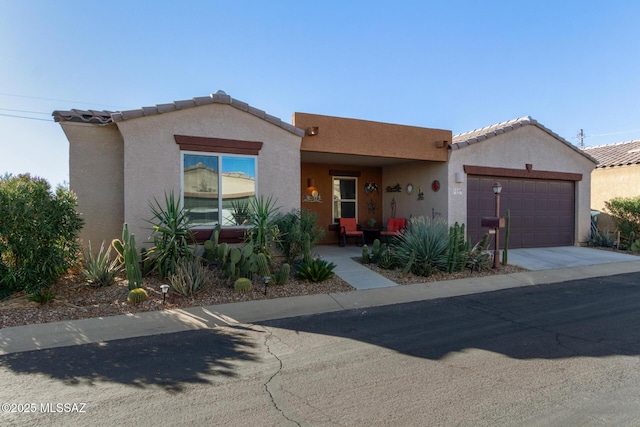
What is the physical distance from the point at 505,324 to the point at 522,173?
29.9ft

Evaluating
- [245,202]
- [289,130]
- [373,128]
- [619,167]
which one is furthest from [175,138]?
[619,167]

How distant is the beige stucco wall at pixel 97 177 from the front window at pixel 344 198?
24.7 ft

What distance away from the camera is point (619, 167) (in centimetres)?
1658

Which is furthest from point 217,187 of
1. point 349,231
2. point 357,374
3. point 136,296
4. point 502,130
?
point 502,130

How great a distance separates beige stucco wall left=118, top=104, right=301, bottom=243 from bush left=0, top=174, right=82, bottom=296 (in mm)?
1432

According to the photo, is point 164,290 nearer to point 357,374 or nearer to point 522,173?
point 357,374

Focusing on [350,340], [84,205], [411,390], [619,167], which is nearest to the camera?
[411,390]

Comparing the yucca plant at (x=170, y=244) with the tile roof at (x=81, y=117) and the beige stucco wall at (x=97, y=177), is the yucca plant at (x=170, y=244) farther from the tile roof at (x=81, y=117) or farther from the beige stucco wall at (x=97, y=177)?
the tile roof at (x=81, y=117)

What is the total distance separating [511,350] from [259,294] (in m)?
4.43

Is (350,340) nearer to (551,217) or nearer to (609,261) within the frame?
(609,261)

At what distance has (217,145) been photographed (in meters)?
8.91

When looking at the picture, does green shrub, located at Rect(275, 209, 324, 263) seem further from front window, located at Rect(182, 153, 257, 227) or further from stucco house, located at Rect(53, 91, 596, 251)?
front window, located at Rect(182, 153, 257, 227)

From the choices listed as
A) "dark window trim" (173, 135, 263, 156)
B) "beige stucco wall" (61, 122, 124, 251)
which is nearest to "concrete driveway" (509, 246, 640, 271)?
"dark window trim" (173, 135, 263, 156)

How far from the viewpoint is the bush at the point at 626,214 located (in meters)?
14.2
